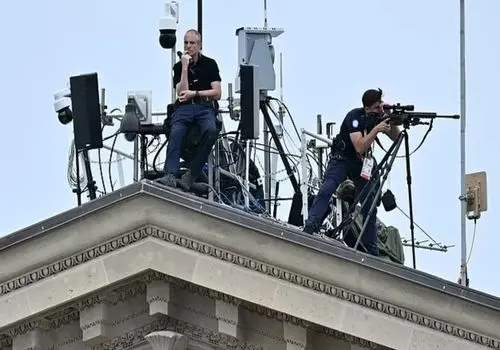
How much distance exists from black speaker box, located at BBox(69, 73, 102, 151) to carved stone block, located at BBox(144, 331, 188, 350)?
186 inches

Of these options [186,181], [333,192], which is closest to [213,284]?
[186,181]

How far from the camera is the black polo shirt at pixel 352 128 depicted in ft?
104

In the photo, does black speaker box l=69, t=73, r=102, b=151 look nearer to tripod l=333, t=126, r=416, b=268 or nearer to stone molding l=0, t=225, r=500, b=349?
tripod l=333, t=126, r=416, b=268

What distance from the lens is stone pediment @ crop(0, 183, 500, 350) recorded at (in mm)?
28750

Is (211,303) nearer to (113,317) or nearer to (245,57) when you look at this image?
(113,317)

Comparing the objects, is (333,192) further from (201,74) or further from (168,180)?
(201,74)

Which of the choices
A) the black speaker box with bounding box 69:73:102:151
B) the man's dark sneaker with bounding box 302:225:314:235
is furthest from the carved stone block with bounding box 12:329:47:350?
the black speaker box with bounding box 69:73:102:151

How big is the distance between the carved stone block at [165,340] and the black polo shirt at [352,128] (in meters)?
3.59

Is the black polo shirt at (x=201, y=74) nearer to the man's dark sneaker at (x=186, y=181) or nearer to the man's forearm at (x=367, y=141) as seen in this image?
the man's dark sneaker at (x=186, y=181)

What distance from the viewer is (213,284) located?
1144 inches

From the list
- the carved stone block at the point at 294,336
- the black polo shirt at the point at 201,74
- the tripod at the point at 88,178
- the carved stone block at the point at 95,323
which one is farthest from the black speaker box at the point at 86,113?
the carved stone block at the point at 294,336

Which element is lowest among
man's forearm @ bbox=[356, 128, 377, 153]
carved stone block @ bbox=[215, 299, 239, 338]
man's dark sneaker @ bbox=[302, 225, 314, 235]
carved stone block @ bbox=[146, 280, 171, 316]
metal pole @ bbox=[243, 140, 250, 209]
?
carved stone block @ bbox=[215, 299, 239, 338]

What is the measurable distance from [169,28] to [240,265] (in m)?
6.41

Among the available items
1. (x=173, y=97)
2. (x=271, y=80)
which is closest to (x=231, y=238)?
(x=173, y=97)
